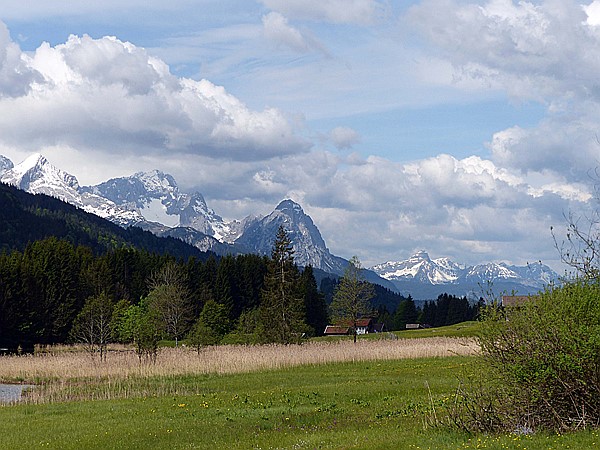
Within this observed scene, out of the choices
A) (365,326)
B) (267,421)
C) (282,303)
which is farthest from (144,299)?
(365,326)

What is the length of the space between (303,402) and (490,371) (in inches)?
370

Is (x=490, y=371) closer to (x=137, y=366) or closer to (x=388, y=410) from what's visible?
(x=388, y=410)

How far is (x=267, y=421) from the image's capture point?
77.2 ft

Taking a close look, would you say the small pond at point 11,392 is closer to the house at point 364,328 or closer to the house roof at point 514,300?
the house roof at point 514,300

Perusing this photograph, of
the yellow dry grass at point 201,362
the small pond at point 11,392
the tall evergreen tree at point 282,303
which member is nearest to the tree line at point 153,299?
the tall evergreen tree at point 282,303

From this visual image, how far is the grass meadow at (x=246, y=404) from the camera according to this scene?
19844mm

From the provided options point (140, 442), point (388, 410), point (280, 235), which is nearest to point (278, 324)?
point (280, 235)

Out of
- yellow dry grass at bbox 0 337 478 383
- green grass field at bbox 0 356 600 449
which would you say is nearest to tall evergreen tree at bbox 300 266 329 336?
yellow dry grass at bbox 0 337 478 383

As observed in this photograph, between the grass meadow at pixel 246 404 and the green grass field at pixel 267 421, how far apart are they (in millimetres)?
38

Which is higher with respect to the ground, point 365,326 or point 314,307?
point 314,307

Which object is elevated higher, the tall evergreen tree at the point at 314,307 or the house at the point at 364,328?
the tall evergreen tree at the point at 314,307

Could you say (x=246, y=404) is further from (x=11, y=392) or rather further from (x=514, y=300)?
(x=11, y=392)

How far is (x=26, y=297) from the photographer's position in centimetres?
8375

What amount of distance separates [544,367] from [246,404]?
12417mm
